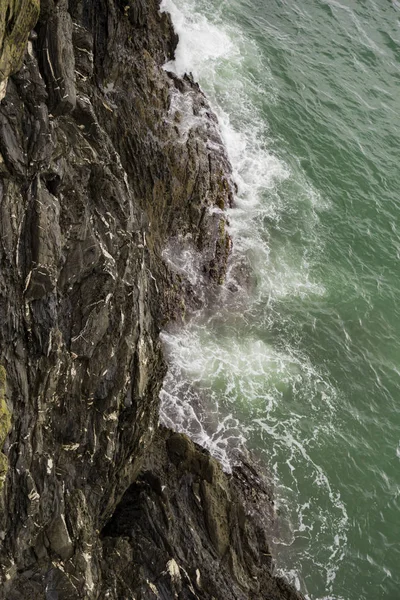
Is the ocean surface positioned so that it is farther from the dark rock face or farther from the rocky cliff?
the rocky cliff

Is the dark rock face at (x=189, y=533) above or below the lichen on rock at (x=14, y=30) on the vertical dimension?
below

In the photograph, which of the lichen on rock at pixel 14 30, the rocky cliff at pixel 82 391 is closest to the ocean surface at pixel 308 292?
the rocky cliff at pixel 82 391

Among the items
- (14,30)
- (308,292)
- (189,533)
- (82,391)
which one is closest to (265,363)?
(308,292)

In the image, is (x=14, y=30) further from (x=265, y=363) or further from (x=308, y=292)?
(x=308, y=292)

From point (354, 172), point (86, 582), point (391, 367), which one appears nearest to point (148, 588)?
point (86, 582)

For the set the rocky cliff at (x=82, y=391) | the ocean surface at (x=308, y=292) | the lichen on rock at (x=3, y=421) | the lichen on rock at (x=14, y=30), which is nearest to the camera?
the lichen on rock at (x=3, y=421)

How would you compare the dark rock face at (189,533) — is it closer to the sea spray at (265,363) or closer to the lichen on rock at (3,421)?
the sea spray at (265,363)
